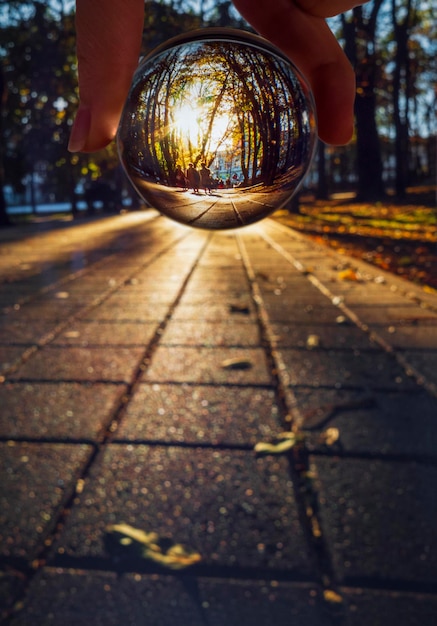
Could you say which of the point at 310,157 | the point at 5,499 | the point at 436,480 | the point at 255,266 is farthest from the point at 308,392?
the point at 255,266

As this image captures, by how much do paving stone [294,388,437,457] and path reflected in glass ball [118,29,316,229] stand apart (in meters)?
2.67

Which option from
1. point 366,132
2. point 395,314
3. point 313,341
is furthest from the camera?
point 395,314

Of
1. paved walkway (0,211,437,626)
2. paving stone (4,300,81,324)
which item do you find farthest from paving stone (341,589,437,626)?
paving stone (4,300,81,324)

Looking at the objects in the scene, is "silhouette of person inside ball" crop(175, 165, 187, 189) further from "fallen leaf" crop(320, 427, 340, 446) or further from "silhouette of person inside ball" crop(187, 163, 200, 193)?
"fallen leaf" crop(320, 427, 340, 446)

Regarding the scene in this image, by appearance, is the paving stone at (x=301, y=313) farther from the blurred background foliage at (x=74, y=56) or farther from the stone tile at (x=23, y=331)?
the blurred background foliage at (x=74, y=56)

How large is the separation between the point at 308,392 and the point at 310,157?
3318 mm

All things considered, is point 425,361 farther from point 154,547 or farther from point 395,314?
point 154,547

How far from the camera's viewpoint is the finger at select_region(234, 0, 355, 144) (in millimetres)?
666

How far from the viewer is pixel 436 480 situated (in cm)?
283

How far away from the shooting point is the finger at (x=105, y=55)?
57 cm

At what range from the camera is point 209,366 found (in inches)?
174

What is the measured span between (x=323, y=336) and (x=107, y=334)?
5.46 ft

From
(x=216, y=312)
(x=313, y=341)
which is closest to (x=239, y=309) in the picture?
(x=216, y=312)

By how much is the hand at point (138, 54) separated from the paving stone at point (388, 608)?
1755mm
